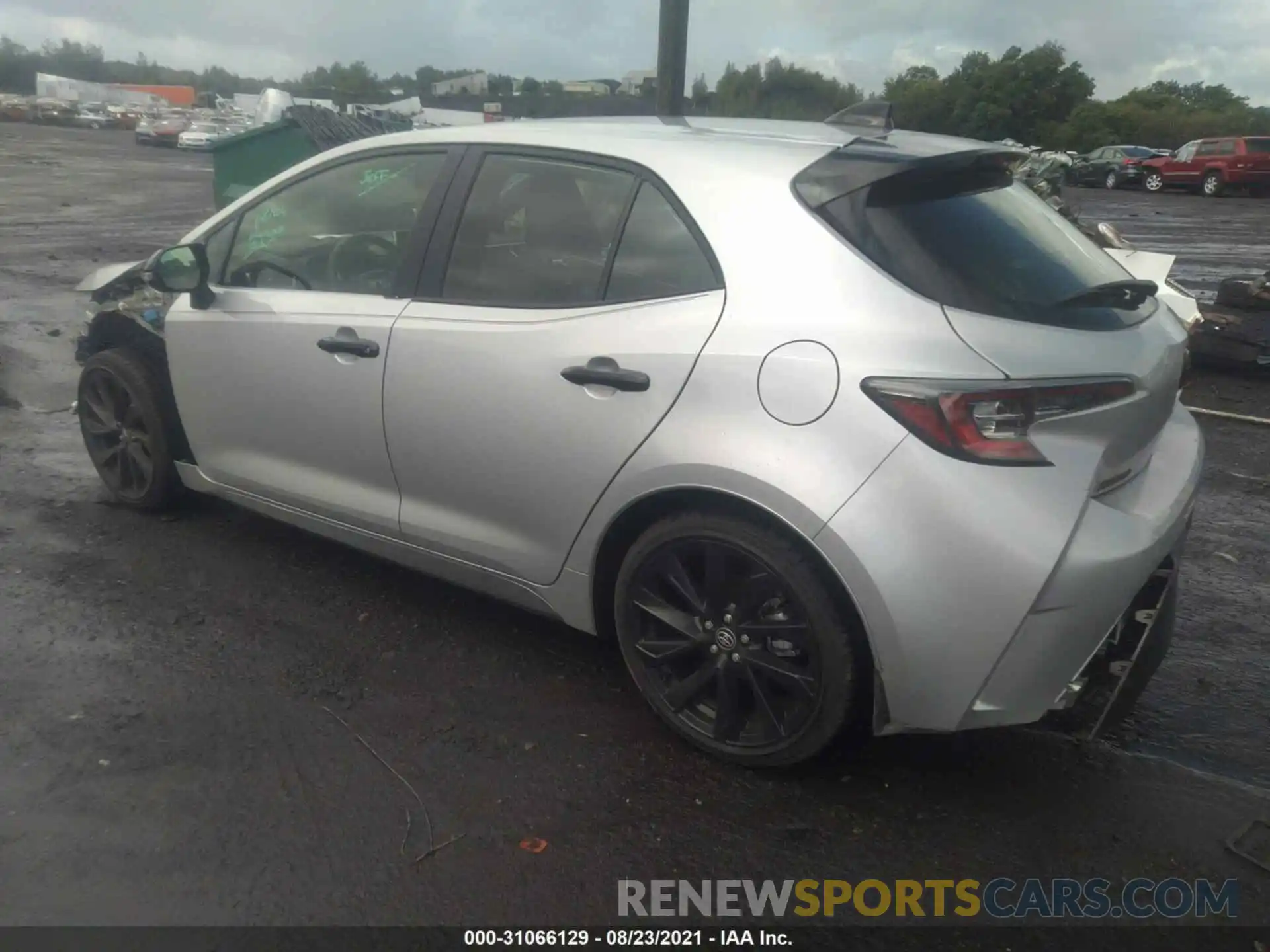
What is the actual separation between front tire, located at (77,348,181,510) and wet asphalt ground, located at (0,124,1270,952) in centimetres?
22

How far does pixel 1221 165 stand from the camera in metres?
33.7

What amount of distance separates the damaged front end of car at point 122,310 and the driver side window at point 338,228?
49cm

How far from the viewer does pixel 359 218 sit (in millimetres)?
4039

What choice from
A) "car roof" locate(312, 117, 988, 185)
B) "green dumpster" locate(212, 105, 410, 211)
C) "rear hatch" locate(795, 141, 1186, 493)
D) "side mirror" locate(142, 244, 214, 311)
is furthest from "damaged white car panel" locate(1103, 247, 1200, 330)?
"green dumpster" locate(212, 105, 410, 211)

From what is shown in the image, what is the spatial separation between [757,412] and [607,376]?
480 mm

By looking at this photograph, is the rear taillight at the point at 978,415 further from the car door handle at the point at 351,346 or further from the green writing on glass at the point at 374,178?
the green writing on glass at the point at 374,178

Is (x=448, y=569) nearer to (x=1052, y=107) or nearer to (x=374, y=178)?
(x=374, y=178)

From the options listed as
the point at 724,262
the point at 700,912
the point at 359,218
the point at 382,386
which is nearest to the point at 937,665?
the point at 700,912

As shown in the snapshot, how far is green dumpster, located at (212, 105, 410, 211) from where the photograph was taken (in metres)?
9.38

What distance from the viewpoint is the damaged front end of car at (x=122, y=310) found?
4.62 metres

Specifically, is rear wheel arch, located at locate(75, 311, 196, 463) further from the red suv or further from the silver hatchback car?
the red suv

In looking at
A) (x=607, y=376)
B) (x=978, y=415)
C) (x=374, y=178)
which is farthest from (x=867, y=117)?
(x=374, y=178)

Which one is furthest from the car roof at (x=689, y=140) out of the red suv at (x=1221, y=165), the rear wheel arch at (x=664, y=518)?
the red suv at (x=1221, y=165)

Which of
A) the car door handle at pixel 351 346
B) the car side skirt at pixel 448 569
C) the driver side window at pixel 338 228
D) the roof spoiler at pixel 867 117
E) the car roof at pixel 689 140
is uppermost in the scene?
the roof spoiler at pixel 867 117
